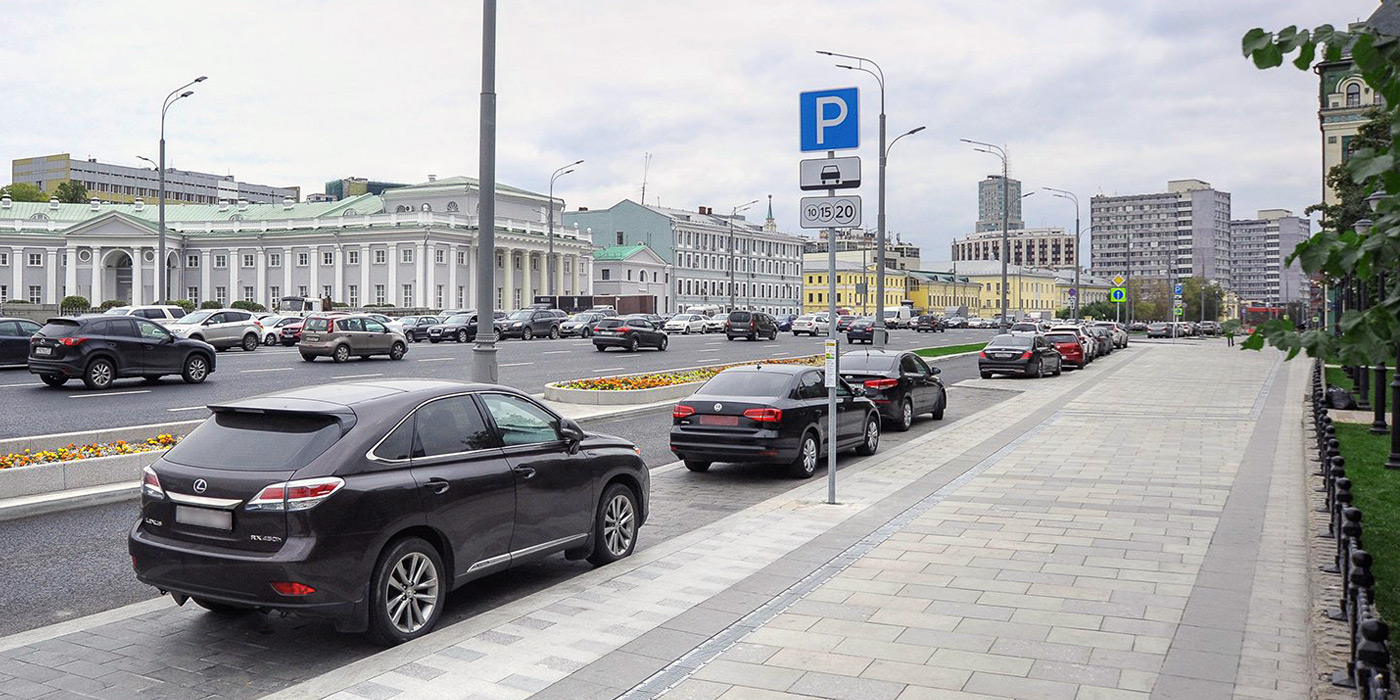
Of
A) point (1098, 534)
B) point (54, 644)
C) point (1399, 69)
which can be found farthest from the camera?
point (1098, 534)

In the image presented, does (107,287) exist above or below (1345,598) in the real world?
above

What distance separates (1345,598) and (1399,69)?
4.50 meters

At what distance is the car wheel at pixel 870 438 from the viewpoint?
15.5m

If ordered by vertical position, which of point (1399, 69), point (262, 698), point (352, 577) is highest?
point (1399, 69)

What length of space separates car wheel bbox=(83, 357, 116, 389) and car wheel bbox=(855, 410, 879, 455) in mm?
17016

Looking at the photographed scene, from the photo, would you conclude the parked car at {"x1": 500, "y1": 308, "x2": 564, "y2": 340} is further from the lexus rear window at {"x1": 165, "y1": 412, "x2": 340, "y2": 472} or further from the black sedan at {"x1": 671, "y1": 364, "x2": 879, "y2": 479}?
the lexus rear window at {"x1": 165, "y1": 412, "x2": 340, "y2": 472}

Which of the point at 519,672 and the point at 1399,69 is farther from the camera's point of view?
the point at 519,672

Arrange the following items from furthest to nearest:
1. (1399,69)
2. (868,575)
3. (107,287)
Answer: (107,287)
(868,575)
(1399,69)

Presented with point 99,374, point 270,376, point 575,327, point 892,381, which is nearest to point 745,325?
point 575,327

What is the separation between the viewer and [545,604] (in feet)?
23.9

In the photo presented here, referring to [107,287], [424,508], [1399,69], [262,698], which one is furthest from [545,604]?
[107,287]

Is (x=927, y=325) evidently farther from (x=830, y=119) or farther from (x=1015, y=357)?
(x=830, y=119)

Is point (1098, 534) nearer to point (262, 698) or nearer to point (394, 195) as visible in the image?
point (262, 698)

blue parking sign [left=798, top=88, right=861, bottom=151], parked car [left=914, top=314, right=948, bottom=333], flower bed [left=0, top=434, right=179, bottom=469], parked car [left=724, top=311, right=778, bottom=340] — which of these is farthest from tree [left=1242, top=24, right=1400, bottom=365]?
parked car [left=914, top=314, right=948, bottom=333]
